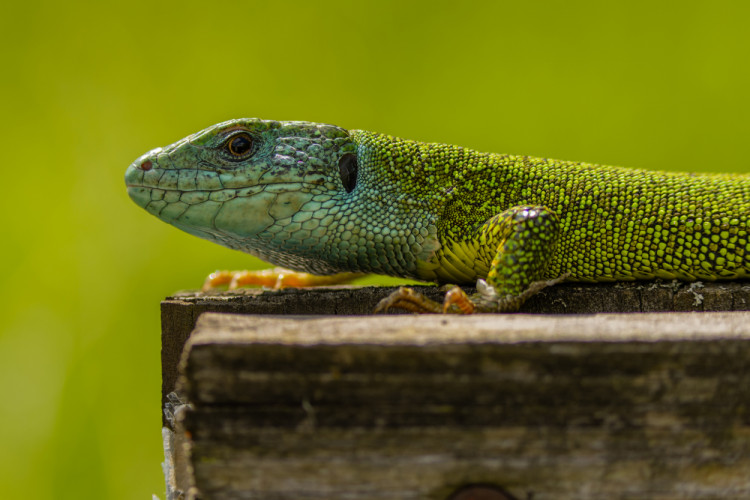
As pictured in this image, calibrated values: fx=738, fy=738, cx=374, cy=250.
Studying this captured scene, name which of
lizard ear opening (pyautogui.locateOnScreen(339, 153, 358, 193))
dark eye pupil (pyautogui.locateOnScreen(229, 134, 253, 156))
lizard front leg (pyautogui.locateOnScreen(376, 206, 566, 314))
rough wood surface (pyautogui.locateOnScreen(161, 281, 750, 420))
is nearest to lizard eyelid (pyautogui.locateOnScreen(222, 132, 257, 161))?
dark eye pupil (pyautogui.locateOnScreen(229, 134, 253, 156))

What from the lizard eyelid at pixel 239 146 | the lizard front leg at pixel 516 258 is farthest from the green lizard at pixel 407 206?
the lizard front leg at pixel 516 258

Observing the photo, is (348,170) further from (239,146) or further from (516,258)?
(516,258)

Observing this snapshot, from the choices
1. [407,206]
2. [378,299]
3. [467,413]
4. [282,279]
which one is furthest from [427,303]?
[282,279]

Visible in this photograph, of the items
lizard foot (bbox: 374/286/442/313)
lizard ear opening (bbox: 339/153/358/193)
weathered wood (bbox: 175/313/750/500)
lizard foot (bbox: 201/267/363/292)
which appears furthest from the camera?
lizard foot (bbox: 201/267/363/292)

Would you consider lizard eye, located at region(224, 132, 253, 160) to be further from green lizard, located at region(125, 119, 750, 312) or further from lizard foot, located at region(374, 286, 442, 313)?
lizard foot, located at region(374, 286, 442, 313)

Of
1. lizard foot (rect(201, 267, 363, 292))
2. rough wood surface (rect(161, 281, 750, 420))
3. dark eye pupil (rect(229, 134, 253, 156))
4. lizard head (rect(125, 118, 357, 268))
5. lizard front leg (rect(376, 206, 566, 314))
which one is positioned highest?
dark eye pupil (rect(229, 134, 253, 156))

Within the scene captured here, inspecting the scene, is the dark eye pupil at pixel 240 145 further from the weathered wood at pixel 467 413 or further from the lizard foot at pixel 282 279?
the weathered wood at pixel 467 413
